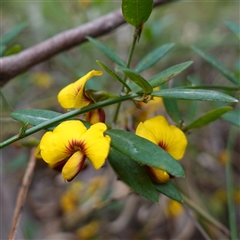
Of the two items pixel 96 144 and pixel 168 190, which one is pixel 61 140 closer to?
pixel 96 144

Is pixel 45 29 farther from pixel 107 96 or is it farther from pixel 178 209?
pixel 107 96

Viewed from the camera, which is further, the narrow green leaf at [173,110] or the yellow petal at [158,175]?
the narrow green leaf at [173,110]

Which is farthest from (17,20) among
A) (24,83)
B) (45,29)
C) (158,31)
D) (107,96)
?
(107,96)

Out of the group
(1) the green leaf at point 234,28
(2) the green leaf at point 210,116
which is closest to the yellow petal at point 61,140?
(2) the green leaf at point 210,116

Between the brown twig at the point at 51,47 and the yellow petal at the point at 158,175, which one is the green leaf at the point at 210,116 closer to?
the yellow petal at the point at 158,175

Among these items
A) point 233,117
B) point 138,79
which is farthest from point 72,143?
point 233,117

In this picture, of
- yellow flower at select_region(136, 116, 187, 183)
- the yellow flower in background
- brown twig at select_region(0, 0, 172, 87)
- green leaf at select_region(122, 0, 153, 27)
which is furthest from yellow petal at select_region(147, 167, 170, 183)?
the yellow flower in background

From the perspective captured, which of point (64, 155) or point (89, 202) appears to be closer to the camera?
point (64, 155)
